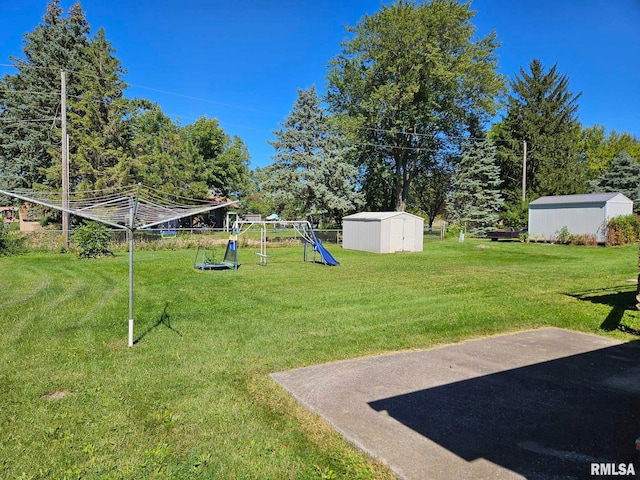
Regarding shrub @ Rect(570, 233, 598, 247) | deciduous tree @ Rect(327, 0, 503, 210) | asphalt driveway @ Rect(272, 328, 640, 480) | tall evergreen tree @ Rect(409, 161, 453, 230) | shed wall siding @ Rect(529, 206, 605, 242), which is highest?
deciduous tree @ Rect(327, 0, 503, 210)

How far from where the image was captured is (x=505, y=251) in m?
21.4

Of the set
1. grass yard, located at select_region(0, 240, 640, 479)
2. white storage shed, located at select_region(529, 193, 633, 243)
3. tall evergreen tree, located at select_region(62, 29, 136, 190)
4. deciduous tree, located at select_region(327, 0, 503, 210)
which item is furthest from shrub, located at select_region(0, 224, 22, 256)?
white storage shed, located at select_region(529, 193, 633, 243)

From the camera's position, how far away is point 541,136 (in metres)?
33.9

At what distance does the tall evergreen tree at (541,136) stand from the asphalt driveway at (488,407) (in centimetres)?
3123

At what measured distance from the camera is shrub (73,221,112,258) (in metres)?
16.8

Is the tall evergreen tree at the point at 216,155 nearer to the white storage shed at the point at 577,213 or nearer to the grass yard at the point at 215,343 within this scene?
the grass yard at the point at 215,343

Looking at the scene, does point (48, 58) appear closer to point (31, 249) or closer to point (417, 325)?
point (31, 249)

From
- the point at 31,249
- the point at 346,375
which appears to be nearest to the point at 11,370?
the point at 346,375

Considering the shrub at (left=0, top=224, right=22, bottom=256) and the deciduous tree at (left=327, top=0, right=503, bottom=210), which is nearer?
the shrub at (left=0, top=224, right=22, bottom=256)

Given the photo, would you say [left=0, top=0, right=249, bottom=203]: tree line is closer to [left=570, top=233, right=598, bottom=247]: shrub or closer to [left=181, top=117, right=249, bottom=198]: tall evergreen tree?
[left=181, top=117, right=249, bottom=198]: tall evergreen tree

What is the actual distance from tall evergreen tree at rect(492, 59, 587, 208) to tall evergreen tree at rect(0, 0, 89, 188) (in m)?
32.0

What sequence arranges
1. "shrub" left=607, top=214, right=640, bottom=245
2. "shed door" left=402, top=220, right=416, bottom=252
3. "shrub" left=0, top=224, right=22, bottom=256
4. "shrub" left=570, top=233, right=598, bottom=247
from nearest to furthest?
"shrub" left=0, top=224, right=22, bottom=256, "shrub" left=607, top=214, right=640, bottom=245, "shed door" left=402, top=220, right=416, bottom=252, "shrub" left=570, top=233, right=598, bottom=247

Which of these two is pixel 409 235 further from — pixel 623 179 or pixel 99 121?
pixel 623 179

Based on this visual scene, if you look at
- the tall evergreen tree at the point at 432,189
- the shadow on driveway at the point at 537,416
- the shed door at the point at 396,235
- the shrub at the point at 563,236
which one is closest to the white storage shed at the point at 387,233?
the shed door at the point at 396,235
